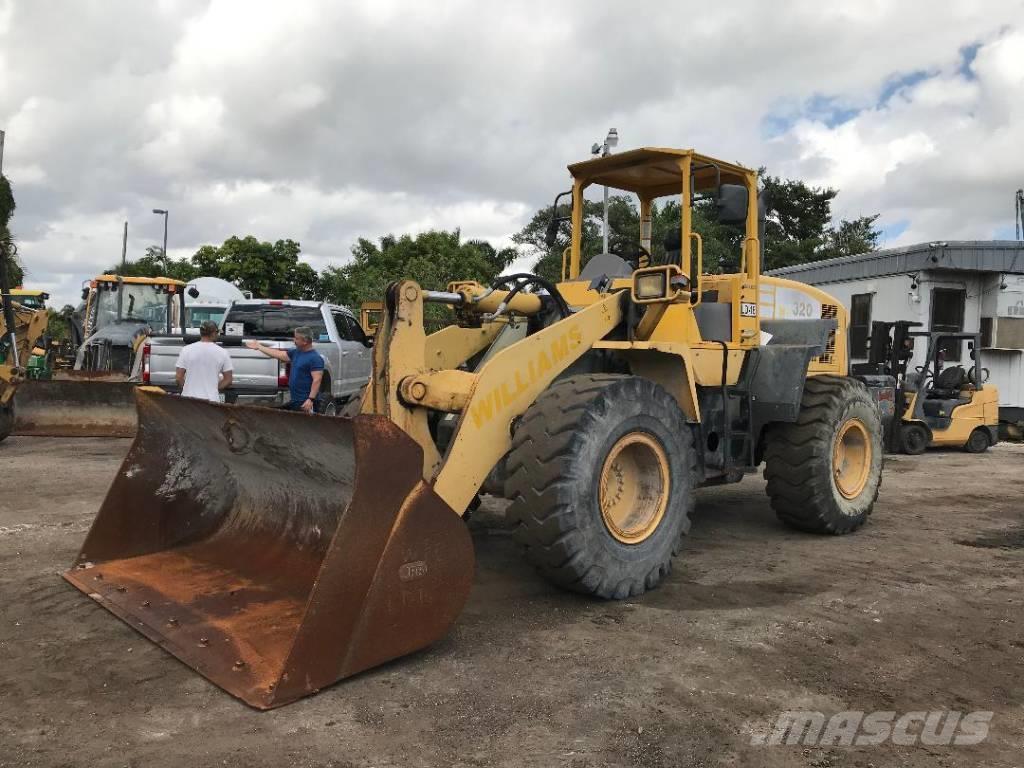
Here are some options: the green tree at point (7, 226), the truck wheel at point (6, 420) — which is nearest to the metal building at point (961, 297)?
the truck wheel at point (6, 420)

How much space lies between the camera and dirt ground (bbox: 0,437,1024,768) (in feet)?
10.1

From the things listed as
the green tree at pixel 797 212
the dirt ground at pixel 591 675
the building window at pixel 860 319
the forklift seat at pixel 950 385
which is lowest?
the dirt ground at pixel 591 675

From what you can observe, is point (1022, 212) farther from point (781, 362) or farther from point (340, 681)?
point (340, 681)

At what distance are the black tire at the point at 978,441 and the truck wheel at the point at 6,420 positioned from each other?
14239mm

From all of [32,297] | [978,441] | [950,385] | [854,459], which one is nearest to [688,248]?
[854,459]

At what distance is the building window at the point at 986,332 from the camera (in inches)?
687

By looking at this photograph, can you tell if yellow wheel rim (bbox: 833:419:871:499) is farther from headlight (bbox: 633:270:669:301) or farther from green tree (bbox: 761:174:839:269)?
green tree (bbox: 761:174:839:269)

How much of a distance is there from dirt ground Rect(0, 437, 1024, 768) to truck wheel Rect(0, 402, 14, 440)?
19.3ft

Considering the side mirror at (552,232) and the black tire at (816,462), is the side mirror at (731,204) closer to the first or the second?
the side mirror at (552,232)

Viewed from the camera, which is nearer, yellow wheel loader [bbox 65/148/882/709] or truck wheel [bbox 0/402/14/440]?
yellow wheel loader [bbox 65/148/882/709]

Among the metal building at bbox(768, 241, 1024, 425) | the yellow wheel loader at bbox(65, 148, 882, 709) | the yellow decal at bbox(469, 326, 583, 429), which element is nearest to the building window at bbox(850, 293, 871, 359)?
the metal building at bbox(768, 241, 1024, 425)

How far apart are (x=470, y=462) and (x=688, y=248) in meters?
2.51

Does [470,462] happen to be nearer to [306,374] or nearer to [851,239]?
Result: [306,374]

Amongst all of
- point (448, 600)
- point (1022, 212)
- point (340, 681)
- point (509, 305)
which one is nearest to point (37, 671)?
point (340, 681)
